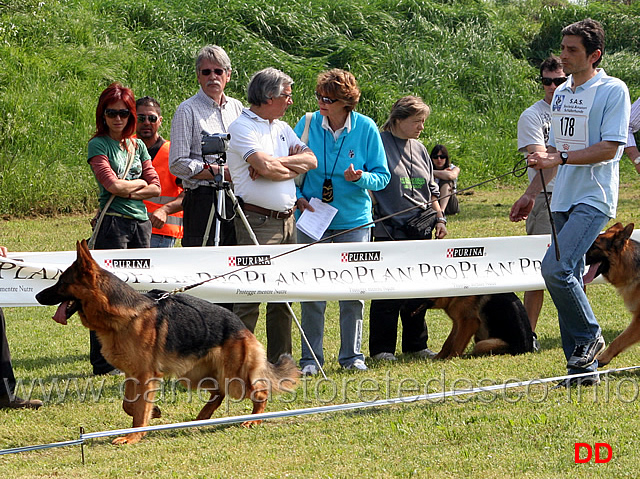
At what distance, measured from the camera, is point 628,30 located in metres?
28.9

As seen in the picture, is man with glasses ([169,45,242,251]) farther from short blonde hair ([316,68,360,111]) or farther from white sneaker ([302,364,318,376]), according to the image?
white sneaker ([302,364,318,376])

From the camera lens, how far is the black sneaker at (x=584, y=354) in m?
5.52

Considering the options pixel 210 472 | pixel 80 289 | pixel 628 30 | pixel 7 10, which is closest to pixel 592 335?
pixel 210 472

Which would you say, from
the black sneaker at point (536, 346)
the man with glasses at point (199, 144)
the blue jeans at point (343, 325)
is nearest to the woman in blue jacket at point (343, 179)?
the blue jeans at point (343, 325)

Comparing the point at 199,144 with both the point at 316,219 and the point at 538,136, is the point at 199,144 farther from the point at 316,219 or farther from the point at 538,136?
the point at 538,136

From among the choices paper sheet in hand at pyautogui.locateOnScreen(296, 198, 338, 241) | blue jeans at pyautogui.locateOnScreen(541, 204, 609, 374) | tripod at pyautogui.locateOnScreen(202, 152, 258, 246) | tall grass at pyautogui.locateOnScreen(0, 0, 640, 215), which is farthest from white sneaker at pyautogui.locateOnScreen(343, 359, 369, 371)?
tall grass at pyautogui.locateOnScreen(0, 0, 640, 215)

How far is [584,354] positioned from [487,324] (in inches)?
59.1

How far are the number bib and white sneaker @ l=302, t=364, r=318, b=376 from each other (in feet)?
7.79

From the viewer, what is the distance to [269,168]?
598 cm

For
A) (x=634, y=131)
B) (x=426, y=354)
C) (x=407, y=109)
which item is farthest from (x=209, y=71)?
(x=634, y=131)

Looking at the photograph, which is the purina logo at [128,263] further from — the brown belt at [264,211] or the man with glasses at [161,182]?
the man with glasses at [161,182]

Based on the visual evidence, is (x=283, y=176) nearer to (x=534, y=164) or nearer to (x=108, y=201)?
(x=108, y=201)

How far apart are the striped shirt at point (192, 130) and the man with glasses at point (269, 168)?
0.44m

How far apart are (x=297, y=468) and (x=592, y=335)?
2.34 metres
